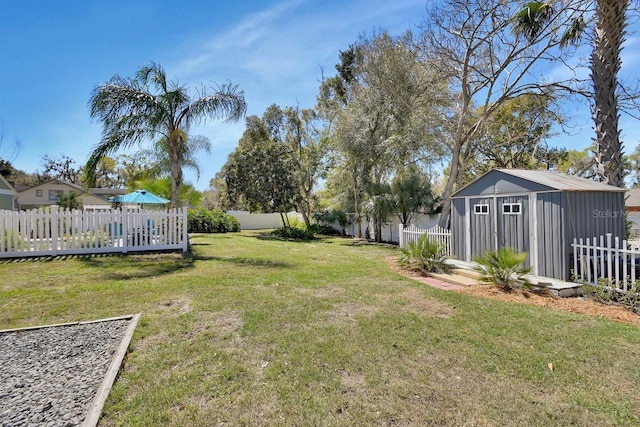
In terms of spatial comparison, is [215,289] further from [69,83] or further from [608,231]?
[69,83]

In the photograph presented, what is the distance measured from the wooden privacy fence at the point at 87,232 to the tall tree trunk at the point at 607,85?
437 inches

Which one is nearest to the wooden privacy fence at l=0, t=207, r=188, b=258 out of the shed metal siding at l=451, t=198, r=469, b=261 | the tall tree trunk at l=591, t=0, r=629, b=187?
the shed metal siding at l=451, t=198, r=469, b=261

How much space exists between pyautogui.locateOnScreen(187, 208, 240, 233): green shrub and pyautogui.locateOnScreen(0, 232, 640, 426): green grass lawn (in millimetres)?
13023

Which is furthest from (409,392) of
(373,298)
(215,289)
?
(215,289)

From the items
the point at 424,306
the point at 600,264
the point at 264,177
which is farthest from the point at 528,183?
the point at 264,177

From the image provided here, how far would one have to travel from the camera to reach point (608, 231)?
619 centimetres

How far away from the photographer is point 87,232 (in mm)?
9023

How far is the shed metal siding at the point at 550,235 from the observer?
579 cm

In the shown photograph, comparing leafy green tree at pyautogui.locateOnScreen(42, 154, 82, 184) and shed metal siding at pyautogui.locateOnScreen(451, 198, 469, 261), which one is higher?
leafy green tree at pyautogui.locateOnScreen(42, 154, 82, 184)

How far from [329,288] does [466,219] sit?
428 centimetres

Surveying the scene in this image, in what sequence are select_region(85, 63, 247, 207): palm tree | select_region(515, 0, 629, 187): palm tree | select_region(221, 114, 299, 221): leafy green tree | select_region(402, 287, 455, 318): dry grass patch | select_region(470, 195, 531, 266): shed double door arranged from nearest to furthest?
select_region(402, 287, 455, 318): dry grass patch → select_region(470, 195, 531, 266): shed double door → select_region(515, 0, 629, 187): palm tree → select_region(85, 63, 247, 207): palm tree → select_region(221, 114, 299, 221): leafy green tree

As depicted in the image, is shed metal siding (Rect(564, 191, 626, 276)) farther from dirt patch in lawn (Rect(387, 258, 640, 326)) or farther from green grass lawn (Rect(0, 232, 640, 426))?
green grass lawn (Rect(0, 232, 640, 426))

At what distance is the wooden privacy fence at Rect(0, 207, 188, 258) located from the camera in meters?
8.31

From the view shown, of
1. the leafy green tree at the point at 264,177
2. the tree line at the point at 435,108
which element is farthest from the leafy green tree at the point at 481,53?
the leafy green tree at the point at 264,177
